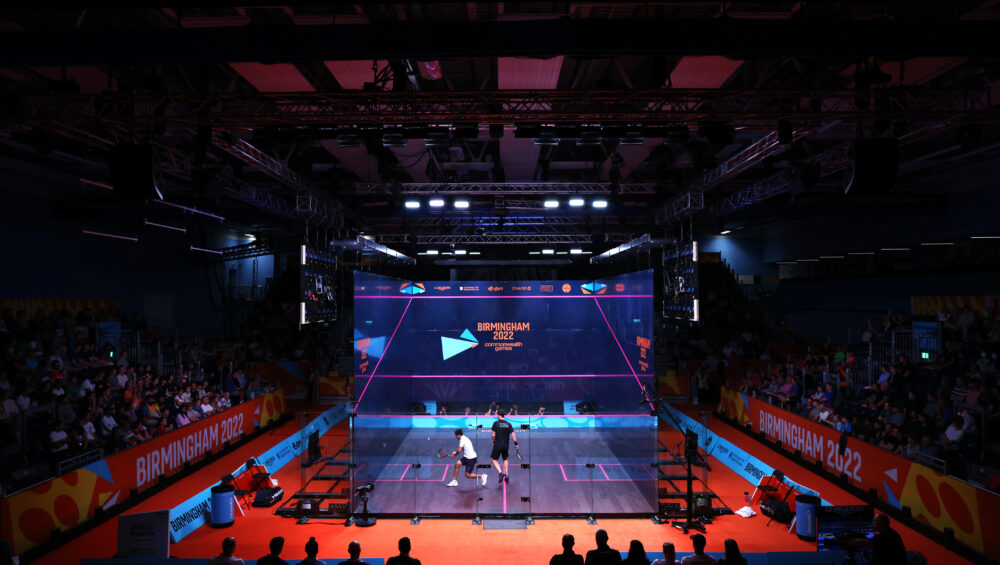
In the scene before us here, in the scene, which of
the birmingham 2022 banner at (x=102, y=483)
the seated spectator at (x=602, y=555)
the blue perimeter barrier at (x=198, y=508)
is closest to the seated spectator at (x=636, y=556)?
the seated spectator at (x=602, y=555)

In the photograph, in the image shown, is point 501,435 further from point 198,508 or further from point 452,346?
point 452,346

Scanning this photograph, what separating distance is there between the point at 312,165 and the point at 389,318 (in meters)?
5.21

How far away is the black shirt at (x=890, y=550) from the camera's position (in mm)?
5590

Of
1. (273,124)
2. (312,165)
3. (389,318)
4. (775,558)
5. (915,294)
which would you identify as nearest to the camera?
(775,558)

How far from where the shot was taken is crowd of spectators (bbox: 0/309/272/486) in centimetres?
960

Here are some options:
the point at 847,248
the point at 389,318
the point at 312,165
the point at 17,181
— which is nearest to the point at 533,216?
the point at 389,318

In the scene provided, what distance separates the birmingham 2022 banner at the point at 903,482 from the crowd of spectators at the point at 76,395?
43.0ft

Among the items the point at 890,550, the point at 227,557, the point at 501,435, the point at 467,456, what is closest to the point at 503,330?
the point at 501,435

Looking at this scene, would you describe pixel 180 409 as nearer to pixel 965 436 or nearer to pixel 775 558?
pixel 775 558

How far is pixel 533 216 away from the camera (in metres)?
17.5

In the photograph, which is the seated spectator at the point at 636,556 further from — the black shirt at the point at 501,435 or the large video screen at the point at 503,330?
the large video screen at the point at 503,330

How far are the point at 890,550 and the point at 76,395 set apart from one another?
13.7 meters

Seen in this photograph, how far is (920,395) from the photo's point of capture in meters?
11.7

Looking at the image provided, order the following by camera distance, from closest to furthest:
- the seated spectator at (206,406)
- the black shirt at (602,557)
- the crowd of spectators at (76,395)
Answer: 1. the black shirt at (602,557)
2. the crowd of spectators at (76,395)
3. the seated spectator at (206,406)
